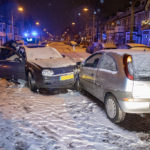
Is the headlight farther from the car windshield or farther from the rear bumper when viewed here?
the rear bumper

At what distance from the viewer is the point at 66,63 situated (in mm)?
7969

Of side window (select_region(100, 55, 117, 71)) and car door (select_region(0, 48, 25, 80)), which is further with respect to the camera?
car door (select_region(0, 48, 25, 80))

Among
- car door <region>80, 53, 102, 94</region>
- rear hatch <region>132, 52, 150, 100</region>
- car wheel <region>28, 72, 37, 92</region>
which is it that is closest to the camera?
rear hatch <region>132, 52, 150, 100</region>

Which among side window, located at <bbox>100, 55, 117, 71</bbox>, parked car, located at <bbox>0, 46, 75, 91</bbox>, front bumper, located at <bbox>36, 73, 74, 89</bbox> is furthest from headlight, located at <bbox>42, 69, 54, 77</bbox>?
side window, located at <bbox>100, 55, 117, 71</bbox>

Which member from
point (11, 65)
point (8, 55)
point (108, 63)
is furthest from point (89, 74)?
point (8, 55)

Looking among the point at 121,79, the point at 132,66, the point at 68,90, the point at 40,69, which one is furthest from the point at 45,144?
the point at 68,90

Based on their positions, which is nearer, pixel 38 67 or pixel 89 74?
pixel 89 74

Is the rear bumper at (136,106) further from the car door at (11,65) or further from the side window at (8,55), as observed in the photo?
the side window at (8,55)

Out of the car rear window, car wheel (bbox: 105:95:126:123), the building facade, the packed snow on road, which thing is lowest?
the packed snow on road

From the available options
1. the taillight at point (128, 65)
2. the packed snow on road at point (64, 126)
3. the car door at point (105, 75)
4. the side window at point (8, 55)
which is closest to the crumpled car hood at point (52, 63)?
the packed snow on road at point (64, 126)

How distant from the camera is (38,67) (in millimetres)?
7453

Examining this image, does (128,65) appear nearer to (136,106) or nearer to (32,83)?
(136,106)

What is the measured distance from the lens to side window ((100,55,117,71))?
16.6 ft

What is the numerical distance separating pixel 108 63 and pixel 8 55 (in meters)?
5.78
